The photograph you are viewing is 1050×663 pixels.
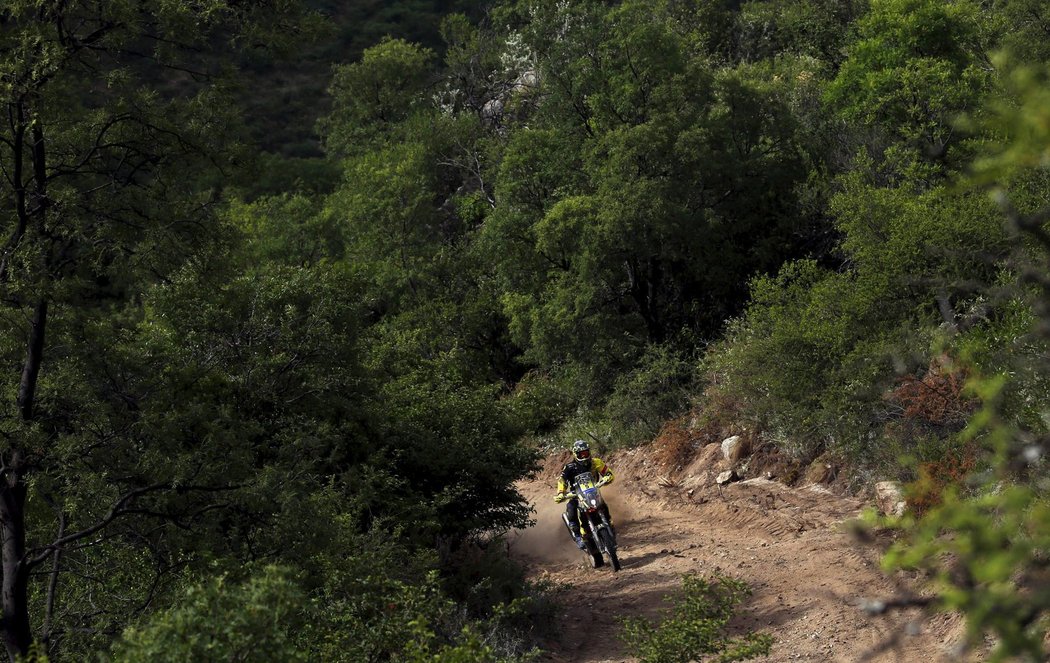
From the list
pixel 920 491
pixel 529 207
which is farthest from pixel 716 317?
pixel 920 491

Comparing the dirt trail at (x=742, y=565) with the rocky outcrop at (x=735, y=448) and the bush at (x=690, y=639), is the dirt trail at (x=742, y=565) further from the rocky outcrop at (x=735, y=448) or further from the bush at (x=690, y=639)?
the bush at (x=690, y=639)

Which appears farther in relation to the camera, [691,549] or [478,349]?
[478,349]

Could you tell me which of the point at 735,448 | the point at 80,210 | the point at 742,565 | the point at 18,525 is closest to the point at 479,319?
the point at 735,448

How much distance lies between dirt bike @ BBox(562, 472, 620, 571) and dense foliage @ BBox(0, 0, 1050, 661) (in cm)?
108

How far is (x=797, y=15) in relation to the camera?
36.3 m

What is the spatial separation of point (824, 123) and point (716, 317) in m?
5.59

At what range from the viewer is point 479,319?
31.3 m

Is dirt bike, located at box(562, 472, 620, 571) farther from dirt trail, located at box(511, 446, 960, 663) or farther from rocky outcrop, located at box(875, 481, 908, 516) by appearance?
rocky outcrop, located at box(875, 481, 908, 516)

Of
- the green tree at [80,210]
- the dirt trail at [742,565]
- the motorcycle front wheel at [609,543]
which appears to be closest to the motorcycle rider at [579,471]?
the motorcycle front wheel at [609,543]

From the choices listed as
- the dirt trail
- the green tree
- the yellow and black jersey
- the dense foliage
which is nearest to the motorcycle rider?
the yellow and black jersey

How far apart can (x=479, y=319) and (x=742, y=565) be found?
1788 centimetres

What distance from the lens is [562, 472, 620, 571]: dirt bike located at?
1448 centimetres

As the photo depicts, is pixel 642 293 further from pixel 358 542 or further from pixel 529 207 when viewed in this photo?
pixel 358 542

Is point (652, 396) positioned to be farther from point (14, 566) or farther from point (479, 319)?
point (14, 566)
